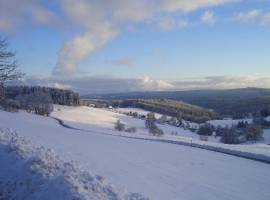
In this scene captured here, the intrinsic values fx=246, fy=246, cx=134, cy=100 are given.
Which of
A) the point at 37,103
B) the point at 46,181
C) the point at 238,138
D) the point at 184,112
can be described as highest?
the point at 46,181

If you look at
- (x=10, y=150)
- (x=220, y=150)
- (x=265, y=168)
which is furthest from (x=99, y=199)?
(x=220, y=150)

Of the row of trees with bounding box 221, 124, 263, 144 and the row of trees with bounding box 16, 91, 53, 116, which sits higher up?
the row of trees with bounding box 16, 91, 53, 116

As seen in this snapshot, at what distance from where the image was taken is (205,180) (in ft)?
42.2

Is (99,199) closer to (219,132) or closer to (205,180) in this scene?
(205,180)

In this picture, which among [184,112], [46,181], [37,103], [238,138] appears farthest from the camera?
[184,112]

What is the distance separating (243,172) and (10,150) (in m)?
13.8

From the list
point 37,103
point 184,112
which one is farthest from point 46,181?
point 184,112

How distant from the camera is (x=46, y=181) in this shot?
674 cm

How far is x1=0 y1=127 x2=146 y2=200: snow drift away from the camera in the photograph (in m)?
6.10

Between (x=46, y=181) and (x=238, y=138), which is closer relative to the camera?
(x=46, y=181)

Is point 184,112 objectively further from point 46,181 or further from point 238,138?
point 46,181

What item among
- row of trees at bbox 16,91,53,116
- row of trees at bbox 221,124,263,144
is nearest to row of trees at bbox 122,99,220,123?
row of trees at bbox 221,124,263,144

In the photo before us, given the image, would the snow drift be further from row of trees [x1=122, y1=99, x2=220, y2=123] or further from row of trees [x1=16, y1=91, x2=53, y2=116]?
row of trees [x1=122, y1=99, x2=220, y2=123]

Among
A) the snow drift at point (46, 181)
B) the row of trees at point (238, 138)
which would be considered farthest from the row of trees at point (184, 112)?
the snow drift at point (46, 181)
